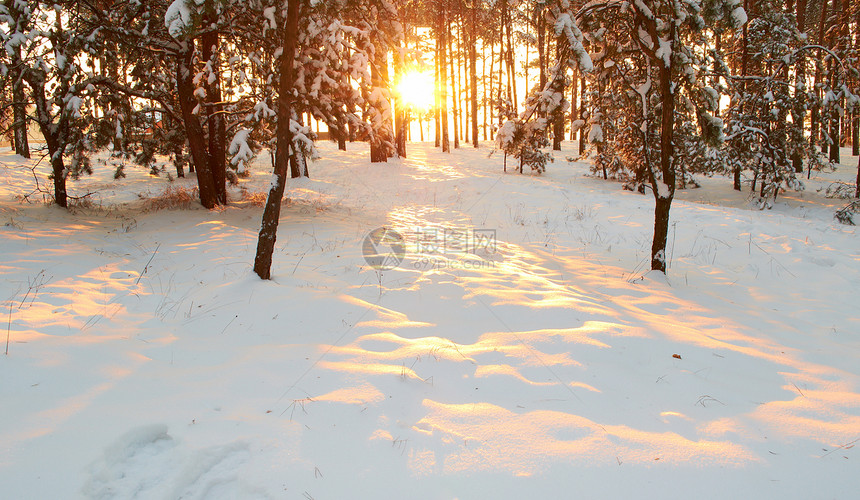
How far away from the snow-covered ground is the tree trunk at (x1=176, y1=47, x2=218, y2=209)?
2972mm

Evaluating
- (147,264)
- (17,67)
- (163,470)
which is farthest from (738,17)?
(17,67)

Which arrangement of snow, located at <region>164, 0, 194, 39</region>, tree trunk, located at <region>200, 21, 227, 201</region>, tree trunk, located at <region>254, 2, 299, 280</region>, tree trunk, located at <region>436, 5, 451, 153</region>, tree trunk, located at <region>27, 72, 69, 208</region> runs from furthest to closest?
tree trunk, located at <region>436, 5, 451, 153</region> → tree trunk, located at <region>200, 21, 227, 201</region> → tree trunk, located at <region>27, 72, 69, 208</region> → tree trunk, located at <region>254, 2, 299, 280</region> → snow, located at <region>164, 0, 194, 39</region>

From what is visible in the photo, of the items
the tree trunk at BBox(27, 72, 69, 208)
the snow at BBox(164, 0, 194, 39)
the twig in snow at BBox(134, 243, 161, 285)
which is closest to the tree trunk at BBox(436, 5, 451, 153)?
the tree trunk at BBox(27, 72, 69, 208)

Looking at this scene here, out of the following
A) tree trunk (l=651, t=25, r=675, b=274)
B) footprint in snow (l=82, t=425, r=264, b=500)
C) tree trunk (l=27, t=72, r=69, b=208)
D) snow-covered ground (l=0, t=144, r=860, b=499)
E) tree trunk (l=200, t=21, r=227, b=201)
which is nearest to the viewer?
footprint in snow (l=82, t=425, r=264, b=500)

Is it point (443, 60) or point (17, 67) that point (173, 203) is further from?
point (443, 60)

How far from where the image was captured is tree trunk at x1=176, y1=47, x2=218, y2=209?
9.79m

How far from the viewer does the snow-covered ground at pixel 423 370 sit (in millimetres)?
2473

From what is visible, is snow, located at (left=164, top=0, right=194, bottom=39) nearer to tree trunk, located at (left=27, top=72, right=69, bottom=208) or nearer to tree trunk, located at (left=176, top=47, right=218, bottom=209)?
tree trunk, located at (left=176, top=47, right=218, bottom=209)

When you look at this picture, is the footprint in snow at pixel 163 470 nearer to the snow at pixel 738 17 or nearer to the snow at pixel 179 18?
the snow at pixel 179 18

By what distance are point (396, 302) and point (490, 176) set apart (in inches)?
568

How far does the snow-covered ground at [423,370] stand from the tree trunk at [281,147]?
0.42 meters

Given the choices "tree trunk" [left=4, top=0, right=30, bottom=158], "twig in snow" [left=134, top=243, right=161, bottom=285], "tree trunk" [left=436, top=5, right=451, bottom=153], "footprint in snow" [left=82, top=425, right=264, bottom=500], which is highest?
"tree trunk" [left=436, top=5, right=451, bottom=153]

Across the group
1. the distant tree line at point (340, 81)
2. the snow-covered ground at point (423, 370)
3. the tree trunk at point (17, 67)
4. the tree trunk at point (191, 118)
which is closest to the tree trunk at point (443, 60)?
the distant tree line at point (340, 81)

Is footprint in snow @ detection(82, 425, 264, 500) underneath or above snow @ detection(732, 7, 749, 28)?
underneath
